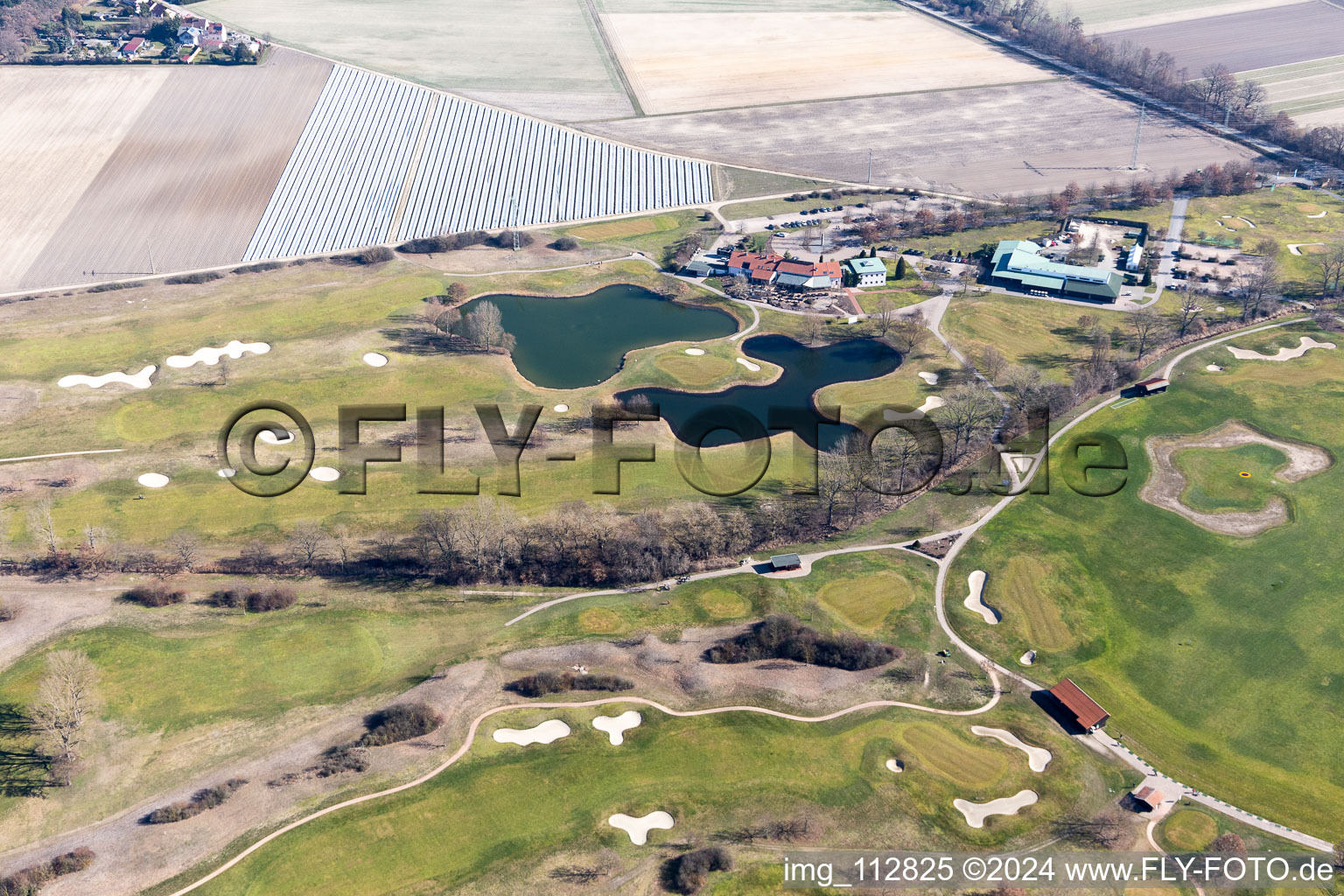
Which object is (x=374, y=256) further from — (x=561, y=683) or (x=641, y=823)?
(x=641, y=823)

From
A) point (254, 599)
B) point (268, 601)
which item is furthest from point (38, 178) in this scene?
point (268, 601)

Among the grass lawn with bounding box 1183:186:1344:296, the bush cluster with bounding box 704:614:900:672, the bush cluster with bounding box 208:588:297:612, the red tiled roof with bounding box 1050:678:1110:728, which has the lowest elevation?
the red tiled roof with bounding box 1050:678:1110:728

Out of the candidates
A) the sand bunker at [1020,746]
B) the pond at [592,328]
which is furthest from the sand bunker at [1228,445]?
the pond at [592,328]

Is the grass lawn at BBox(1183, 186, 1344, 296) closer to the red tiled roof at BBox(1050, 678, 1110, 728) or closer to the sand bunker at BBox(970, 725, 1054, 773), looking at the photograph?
the red tiled roof at BBox(1050, 678, 1110, 728)

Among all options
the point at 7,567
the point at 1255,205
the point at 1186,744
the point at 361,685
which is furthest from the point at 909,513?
the point at 1255,205

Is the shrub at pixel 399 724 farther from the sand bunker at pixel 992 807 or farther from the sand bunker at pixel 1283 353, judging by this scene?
the sand bunker at pixel 1283 353

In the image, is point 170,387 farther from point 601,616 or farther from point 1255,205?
point 1255,205

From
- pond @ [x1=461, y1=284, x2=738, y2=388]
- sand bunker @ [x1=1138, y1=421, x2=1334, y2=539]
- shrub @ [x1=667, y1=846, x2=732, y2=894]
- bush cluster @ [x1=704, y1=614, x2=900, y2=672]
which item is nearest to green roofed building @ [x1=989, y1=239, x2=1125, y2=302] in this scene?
sand bunker @ [x1=1138, y1=421, x2=1334, y2=539]
